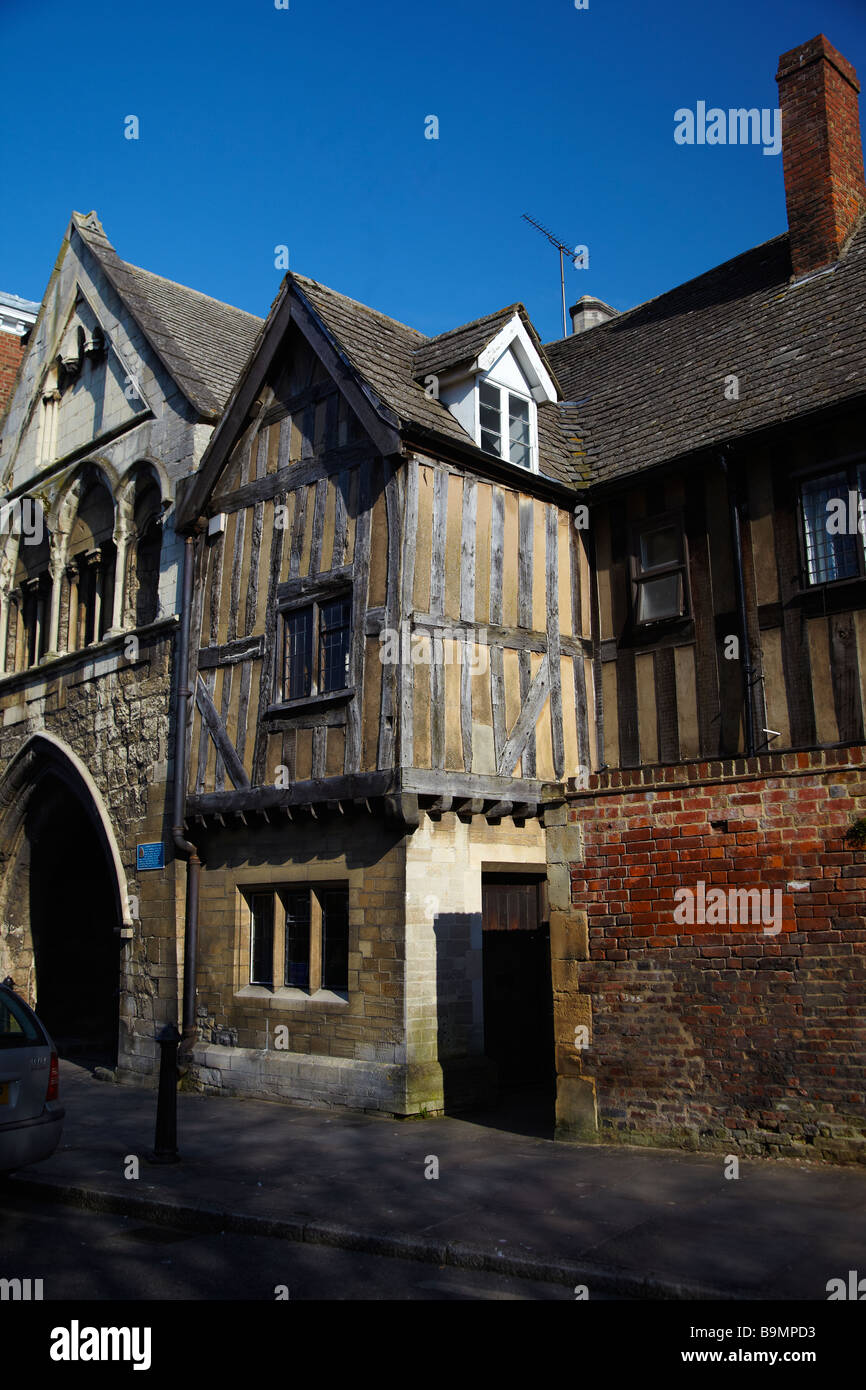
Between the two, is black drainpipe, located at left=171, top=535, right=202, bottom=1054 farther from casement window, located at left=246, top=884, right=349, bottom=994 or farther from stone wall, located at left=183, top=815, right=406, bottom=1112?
casement window, located at left=246, top=884, right=349, bottom=994

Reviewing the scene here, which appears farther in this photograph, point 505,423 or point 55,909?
point 55,909

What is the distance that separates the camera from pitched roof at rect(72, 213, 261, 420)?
15.2m

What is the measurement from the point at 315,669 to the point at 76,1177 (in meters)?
5.76

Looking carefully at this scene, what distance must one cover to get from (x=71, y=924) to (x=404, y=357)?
35.8 ft

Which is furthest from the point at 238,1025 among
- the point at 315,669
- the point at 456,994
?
the point at 315,669

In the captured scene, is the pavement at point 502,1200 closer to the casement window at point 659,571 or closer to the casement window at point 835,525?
the casement window at point 659,571

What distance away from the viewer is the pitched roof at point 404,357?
39.2 ft

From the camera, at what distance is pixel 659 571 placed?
12.4 metres

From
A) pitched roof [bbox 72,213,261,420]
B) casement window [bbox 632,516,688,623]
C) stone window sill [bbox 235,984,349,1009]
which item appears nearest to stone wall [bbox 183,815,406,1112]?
stone window sill [bbox 235,984,349,1009]

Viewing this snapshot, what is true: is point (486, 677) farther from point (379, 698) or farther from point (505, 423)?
point (505, 423)

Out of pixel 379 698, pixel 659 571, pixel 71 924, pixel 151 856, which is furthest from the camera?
pixel 71 924

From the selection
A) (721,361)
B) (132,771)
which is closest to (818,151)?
(721,361)

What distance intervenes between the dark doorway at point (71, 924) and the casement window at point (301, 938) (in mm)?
5316

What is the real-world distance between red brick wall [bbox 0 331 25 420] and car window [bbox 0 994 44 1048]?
666 inches
